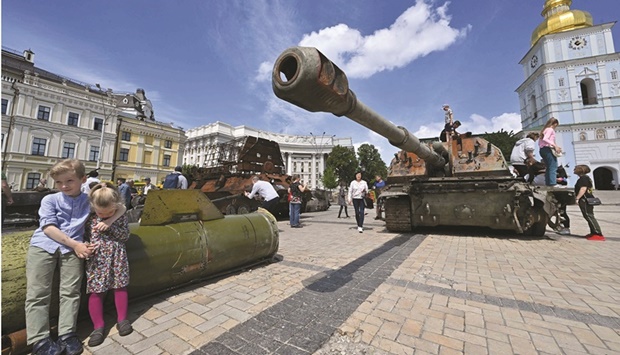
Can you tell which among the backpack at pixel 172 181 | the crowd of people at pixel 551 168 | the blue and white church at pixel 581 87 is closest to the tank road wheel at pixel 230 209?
the backpack at pixel 172 181

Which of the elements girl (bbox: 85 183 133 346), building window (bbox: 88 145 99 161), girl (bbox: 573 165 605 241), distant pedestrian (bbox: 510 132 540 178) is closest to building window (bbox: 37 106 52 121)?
building window (bbox: 88 145 99 161)

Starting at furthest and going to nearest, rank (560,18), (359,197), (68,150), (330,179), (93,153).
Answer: (330,179)
(560,18)
(93,153)
(68,150)
(359,197)

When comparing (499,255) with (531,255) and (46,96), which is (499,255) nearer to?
(531,255)

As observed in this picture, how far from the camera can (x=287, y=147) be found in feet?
287

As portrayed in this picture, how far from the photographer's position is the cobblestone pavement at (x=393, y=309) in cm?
238

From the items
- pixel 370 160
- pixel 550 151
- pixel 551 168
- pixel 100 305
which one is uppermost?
pixel 370 160

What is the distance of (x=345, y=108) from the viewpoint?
2.76 metres

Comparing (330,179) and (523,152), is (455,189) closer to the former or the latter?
(523,152)

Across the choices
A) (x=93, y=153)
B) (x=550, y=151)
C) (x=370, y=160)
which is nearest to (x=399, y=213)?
(x=550, y=151)

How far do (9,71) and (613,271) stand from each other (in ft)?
144

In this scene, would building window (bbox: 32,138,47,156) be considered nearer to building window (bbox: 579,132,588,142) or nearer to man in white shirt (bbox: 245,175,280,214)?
man in white shirt (bbox: 245,175,280,214)

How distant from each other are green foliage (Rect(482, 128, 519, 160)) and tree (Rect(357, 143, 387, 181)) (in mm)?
16401

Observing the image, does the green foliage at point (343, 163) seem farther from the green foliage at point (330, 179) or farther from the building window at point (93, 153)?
the building window at point (93, 153)

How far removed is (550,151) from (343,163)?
42.8m
